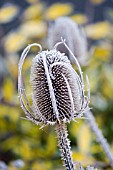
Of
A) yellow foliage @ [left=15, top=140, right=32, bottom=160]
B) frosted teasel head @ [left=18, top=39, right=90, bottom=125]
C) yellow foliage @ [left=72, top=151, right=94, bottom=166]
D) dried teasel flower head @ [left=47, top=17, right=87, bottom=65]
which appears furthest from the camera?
yellow foliage @ [left=15, top=140, right=32, bottom=160]

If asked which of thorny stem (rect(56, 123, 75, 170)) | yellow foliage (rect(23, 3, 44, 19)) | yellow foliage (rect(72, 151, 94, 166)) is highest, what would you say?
yellow foliage (rect(23, 3, 44, 19))

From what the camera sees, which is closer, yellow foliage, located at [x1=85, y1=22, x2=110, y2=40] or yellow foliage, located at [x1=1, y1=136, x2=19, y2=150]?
yellow foliage, located at [x1=1, y1=136, x2=19, y2=150]

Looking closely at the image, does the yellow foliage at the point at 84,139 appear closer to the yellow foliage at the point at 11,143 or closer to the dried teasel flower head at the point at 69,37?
the yellow foliage at the point at 11,143

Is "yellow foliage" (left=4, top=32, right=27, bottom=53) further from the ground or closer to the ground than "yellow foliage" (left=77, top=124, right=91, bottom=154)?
further from the ground

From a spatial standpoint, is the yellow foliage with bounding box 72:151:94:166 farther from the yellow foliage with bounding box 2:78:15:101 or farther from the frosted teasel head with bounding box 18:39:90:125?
the frosted teasel head with bounding box 18:39:90:125

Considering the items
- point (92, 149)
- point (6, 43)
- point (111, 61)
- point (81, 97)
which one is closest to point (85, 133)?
point (92, 149)

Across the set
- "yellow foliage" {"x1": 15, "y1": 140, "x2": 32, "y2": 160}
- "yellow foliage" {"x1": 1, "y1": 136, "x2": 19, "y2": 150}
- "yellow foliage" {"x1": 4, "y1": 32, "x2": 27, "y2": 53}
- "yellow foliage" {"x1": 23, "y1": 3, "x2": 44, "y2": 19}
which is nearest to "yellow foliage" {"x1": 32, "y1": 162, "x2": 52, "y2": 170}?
"yellow foliage" {"x1": 15, "y1": 140, "x2": 32, "y2": 160}

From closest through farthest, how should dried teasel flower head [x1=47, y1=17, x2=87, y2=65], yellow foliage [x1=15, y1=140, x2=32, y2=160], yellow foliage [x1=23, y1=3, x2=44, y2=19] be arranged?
dried teasel flower head [x1=47, y1=17, x2=87, y2=65], yellow foliage [x1=15, y1=140, x2=32, y2=160], yellow foliage [x1=23, y1=3, x2=44, y2=19]

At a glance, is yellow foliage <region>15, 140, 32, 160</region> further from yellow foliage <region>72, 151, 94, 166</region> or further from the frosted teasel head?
the frosted teasel head
